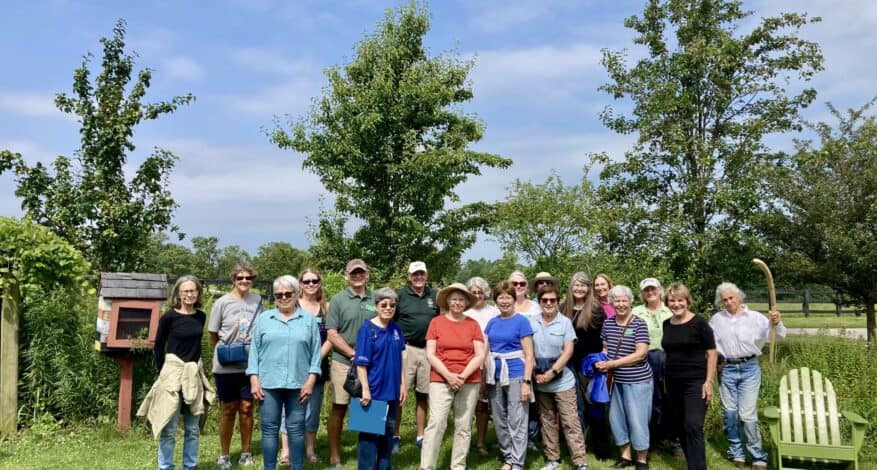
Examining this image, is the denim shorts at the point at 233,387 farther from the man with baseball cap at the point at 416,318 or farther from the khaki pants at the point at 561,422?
the khaki pants at the point at 561,422

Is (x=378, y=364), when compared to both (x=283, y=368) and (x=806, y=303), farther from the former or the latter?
(x=806, y=303)

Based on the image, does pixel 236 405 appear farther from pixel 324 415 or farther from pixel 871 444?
pixel 871 444

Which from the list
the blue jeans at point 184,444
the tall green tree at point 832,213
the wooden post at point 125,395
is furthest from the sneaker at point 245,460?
the tall green tree at point 832,213

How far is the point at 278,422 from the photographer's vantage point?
183 inches

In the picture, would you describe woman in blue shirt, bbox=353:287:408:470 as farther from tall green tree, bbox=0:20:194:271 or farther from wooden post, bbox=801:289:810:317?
wooden post, bbox=801:289:810:317

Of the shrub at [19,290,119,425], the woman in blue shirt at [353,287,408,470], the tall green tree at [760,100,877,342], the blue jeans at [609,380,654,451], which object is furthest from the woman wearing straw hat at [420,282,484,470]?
the tall green tree at [760,100,877,342]

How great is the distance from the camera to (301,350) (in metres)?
4.65

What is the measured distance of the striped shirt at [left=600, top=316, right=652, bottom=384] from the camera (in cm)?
514

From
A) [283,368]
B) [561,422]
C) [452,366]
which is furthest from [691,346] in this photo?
[283,368]

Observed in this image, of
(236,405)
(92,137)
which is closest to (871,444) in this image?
(236,405)

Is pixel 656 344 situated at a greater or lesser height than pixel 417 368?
greater

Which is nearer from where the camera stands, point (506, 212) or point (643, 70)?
point (643, 70)

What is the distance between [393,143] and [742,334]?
37.0 feet

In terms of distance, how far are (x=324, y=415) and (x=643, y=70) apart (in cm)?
781
